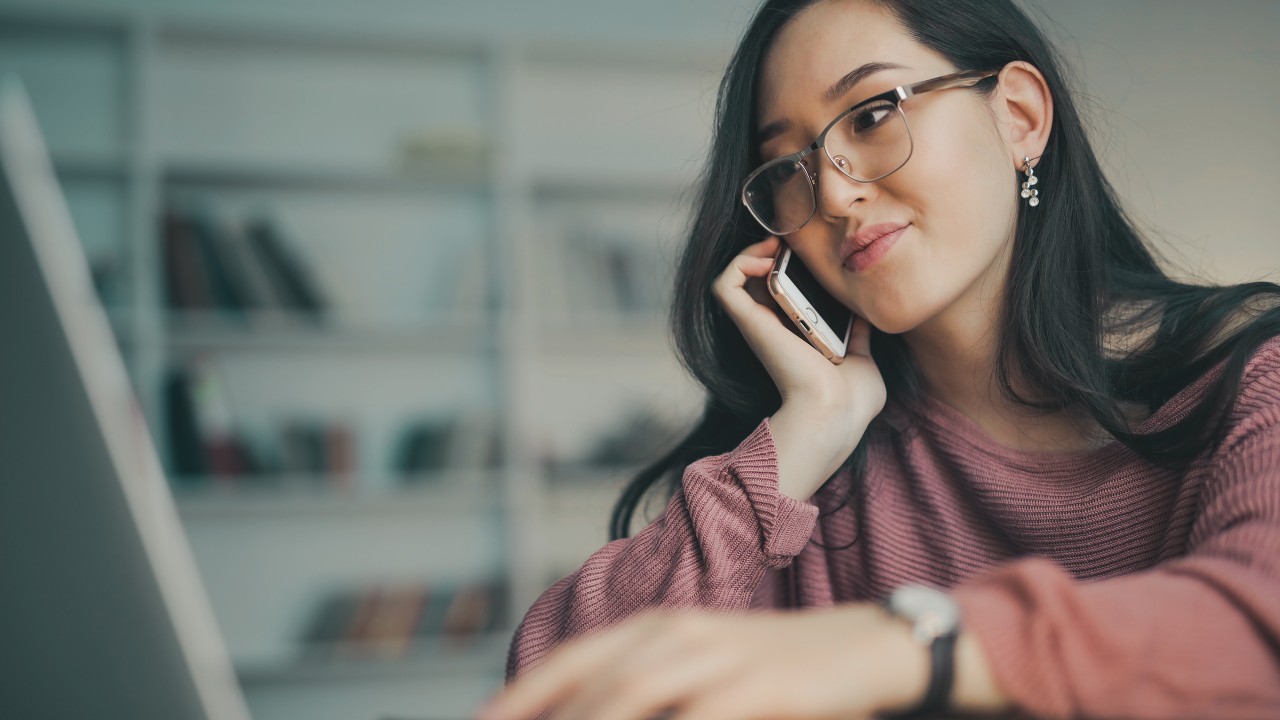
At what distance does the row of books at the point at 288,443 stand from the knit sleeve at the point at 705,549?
1873mm

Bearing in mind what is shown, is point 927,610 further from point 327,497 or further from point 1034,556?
point 327,497

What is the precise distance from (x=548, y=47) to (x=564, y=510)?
147 cm

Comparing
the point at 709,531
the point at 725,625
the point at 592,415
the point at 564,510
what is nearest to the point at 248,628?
the point at 564,510

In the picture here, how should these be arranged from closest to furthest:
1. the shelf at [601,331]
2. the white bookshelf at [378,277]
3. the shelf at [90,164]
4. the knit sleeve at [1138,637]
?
the knit sleeve at [1138,637]
the shelf at [90,164]
the white bookshelf at [378,277]
the shelf at [601,331]

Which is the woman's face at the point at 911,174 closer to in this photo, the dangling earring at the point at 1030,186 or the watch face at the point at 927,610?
the dangling earring at the point at 1030,186

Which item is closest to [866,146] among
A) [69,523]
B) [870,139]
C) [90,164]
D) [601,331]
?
[870,139]

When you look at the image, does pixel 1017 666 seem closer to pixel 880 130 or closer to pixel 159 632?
pixel 159 632

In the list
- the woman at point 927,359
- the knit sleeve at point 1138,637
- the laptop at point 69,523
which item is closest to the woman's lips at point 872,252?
the woman at point 927,359

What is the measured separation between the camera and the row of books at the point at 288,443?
2.74 metres

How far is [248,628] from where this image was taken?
2.98 meters

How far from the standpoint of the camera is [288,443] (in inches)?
112

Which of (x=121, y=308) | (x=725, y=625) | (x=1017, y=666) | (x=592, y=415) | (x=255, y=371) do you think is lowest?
(x=1017, y=666)

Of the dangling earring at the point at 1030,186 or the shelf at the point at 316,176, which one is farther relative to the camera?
the shelf at the point at 316,176

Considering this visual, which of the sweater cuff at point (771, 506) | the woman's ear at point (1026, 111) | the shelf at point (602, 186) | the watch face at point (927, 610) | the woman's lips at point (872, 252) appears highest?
the shelf at point (602, 186)
